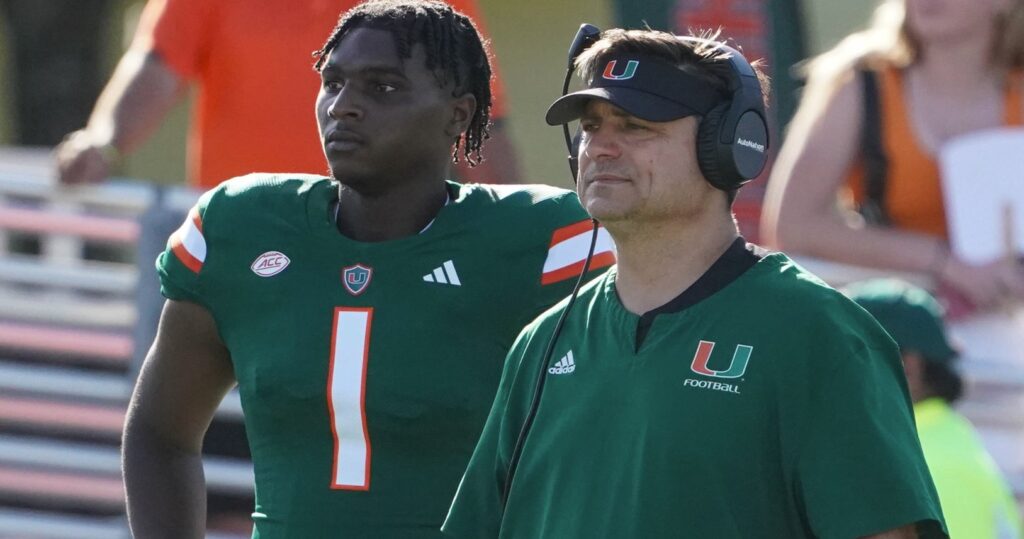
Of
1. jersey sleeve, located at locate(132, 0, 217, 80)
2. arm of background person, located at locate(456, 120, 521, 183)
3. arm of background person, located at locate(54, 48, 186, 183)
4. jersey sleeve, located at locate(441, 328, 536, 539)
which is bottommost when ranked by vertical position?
jersey sleeve, located at locate(441, 328, 536, 539)

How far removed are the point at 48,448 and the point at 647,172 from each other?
3923 millimetres

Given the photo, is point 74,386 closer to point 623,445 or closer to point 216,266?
point 216,266

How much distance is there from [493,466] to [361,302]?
0.54 metres

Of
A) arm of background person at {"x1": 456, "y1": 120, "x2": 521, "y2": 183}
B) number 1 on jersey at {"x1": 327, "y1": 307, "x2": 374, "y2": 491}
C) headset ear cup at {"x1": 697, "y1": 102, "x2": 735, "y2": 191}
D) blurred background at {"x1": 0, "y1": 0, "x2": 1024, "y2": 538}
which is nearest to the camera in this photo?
headset ear cup at {"x1": 697, "y1": 102, "x2": 735, "y2": 191}

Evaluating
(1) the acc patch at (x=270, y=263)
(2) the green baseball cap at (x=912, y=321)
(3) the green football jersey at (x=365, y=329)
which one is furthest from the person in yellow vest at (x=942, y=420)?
(1) the acc patch at (x=270, y=263)

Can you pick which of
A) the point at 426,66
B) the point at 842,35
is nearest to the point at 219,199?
the point at 426,66

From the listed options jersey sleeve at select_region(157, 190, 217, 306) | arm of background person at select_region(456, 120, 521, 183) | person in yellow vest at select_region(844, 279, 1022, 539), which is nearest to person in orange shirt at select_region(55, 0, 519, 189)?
arm of background person at select_region(456, 120, 521, 183)

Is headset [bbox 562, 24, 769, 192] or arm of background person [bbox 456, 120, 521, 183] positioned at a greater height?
arm of background person [bbox 456, 120, 521, 183]

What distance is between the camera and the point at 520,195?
3.72m

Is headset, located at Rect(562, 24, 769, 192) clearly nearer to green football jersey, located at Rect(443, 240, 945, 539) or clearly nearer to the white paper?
green football jersey, located at Rect(443, 240, 945, 539)

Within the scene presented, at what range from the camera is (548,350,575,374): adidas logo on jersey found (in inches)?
119

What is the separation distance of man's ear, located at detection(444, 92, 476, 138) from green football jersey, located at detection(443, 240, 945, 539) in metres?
0.83

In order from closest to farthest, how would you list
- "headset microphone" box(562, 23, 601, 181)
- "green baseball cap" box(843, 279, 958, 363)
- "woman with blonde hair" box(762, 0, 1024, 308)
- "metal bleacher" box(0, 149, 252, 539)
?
"headset microphone" box(562, 23, 601, 181)
"green baseball cap" box(843, 279, 958, 363)
"woman with blonde hair" box(762, 0, 1024, 308)
"metal bleacher" box(0, 149, 252, 539)

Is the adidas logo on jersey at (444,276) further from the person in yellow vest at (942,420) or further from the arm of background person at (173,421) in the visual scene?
the person in yellow vest at (942,420)
